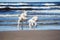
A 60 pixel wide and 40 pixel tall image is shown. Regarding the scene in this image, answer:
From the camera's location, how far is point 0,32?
1.34m

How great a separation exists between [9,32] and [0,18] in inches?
13.9

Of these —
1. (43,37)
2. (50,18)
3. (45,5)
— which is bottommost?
(43,37)

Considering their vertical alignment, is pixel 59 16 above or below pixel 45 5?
below

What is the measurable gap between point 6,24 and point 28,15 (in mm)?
292

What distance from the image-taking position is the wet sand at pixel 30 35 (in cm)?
134

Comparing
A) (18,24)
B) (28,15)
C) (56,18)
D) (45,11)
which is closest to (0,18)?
(18,24)

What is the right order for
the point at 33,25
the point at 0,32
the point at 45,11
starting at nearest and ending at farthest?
the point at 0,32, the point at 33,25, the point at 45,11

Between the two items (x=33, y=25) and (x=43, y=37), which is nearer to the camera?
Answer: (x=43, y=37)

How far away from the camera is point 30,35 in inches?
53.1

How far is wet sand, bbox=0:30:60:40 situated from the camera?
134 centimetres

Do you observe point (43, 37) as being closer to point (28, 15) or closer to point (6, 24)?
point (28, 15)

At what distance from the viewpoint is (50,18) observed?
1.67 meters

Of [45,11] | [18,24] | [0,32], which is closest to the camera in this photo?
[0,32]

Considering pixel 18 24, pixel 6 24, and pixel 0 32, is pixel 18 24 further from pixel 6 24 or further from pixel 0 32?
pixel 0 32
